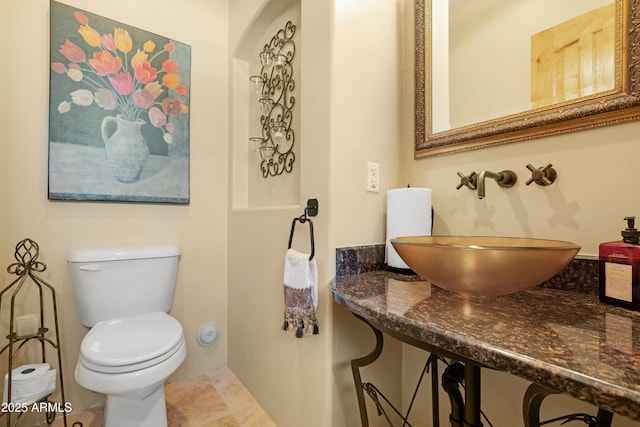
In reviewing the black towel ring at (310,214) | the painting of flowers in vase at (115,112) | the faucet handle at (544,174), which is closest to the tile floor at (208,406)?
the black towel ring at (310,214)

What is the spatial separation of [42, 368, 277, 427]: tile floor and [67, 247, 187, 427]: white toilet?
230mm

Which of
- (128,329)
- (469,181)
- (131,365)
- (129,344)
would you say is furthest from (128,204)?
(469,181)

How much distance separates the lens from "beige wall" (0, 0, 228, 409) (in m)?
1.30

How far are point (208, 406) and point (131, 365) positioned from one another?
0.70 meters

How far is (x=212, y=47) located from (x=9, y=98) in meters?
1.07

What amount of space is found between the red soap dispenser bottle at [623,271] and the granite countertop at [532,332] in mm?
28

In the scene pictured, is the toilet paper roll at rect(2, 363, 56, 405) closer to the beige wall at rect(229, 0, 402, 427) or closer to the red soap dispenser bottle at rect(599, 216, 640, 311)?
Result: the beige wall at rect(229, 0, 402, 427)

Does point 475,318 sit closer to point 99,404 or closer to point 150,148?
point 150,148

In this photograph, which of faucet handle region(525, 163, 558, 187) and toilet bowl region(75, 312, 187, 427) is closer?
faucet handle region(525, 163, 558, 187)

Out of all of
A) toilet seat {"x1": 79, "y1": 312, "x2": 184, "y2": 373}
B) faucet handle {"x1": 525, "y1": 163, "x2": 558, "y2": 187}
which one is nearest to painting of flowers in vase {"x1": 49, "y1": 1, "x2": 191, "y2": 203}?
toilet seat {"x1": 79, "y1": 312, "x2": 184, "y2": 373}

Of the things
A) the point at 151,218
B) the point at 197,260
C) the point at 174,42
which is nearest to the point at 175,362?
the point at 197,260

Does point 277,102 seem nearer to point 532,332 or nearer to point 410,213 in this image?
point 410,213

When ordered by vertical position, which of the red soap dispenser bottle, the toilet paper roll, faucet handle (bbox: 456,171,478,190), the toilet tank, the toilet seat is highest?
faucet handle (bbox: 456,171,478,190)

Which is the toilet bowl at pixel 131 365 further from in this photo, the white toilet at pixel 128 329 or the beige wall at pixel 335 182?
the beige wall at pixel 335 182
